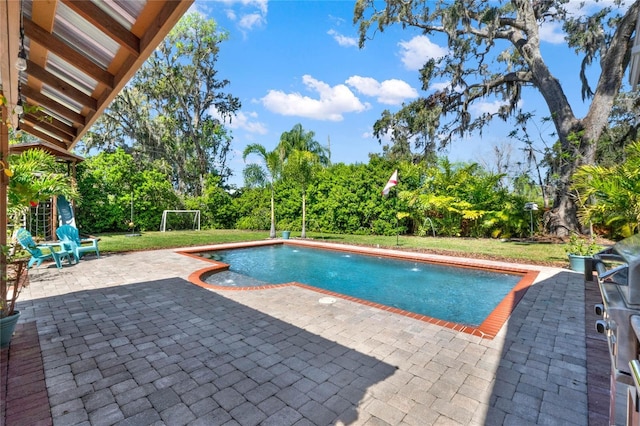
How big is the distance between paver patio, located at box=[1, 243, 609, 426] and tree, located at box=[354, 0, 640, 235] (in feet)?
35.5

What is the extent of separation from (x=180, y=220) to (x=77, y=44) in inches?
577

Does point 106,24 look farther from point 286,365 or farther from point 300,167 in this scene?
point 300,167

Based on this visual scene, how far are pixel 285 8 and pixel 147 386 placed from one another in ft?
46.0

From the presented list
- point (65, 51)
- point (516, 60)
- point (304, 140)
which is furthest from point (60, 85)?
point (304, 140)

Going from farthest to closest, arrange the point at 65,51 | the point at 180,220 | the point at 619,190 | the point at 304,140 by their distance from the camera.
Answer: the point at 304,140 < the point at 180,220 < the point at 619,190 < the point at 65,51

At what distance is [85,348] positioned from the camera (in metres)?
3.24

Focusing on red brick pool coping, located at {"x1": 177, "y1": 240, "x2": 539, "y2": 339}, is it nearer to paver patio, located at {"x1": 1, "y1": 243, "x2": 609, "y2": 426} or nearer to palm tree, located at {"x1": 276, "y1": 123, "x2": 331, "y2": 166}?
paver patio, located at {"x1": 1, "y1": 243, "x2": 609, "y2": 426}

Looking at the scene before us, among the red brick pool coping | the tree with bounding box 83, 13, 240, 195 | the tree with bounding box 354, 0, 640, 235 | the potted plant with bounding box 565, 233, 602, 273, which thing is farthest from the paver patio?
the tree with bounding box 83, 13, 240, 195

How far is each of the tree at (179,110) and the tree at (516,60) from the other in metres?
13.1

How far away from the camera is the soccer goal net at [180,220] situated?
16.2 metres

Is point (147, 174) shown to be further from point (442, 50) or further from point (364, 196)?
point (442, 50)

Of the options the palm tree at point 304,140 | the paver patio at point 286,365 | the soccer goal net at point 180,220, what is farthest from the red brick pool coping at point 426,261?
the palm tree at point 304,140

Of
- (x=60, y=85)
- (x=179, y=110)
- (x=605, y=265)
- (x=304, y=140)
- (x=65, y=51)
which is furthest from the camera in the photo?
(x=304, y=140)

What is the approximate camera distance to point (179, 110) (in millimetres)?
23016
